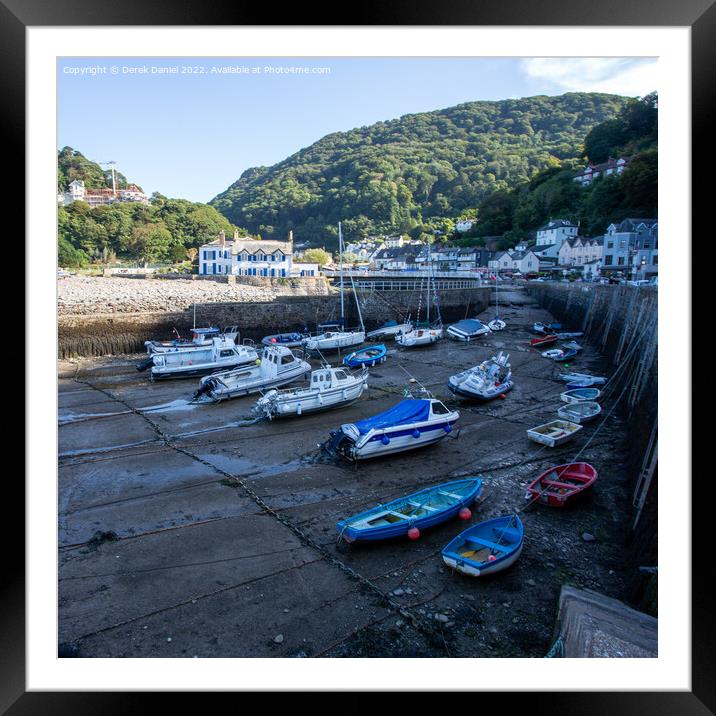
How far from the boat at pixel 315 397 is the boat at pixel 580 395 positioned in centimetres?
496

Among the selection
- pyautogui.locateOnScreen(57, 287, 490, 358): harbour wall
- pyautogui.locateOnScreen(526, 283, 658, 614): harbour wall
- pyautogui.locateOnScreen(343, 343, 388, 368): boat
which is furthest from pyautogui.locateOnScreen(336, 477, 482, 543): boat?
pyautogui.locateOnScreen(57, 287, 490, 358): harbour wall

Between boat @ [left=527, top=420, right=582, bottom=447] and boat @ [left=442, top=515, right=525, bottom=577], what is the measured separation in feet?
11.3

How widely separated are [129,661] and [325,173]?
138ft

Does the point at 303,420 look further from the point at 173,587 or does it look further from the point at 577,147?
the point at 577,147

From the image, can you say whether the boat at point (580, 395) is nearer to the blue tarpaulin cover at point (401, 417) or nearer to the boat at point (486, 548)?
the blue tarpaulin cover at point (401, 417)

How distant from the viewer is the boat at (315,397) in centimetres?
1088

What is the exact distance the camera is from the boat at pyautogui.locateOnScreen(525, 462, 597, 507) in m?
6.78

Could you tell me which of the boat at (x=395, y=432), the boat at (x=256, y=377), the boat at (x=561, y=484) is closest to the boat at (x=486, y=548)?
the boat at (x=561, y=484)

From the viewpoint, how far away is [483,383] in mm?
12367
